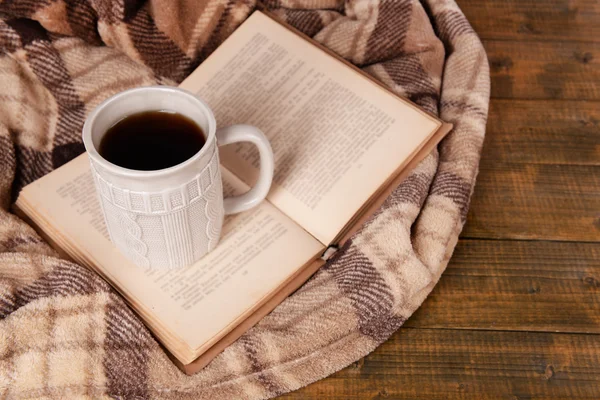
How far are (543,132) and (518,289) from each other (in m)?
0.22

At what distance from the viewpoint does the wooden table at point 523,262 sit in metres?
0.63

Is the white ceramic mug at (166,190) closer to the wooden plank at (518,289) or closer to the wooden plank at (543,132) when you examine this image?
the wooden plank at (518,289)

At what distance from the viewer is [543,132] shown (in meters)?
0.81

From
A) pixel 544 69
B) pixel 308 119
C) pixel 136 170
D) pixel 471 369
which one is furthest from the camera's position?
pixel 544 69

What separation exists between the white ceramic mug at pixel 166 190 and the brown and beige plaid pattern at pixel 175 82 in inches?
2.6

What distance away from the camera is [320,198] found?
70 centimetres

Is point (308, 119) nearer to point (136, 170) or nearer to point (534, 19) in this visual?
point (136, 170)

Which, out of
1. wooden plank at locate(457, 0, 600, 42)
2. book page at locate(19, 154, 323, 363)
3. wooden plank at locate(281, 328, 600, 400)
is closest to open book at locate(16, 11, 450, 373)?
book page at locate(19, 154, 323, 363)

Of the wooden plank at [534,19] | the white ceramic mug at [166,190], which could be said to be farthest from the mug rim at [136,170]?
the wooden plank at [534,19]

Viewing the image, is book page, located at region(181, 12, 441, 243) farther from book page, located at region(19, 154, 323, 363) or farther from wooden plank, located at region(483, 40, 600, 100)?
wooden plank, located at region(483, 40, 600, 100)

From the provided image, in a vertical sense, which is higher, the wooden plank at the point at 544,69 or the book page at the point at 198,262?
the wooden plank at the point at 544,69

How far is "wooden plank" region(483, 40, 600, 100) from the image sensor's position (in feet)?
2.81

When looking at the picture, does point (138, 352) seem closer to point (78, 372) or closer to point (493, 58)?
point (78, 372)

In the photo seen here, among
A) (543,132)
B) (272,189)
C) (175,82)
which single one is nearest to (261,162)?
(272,189)
